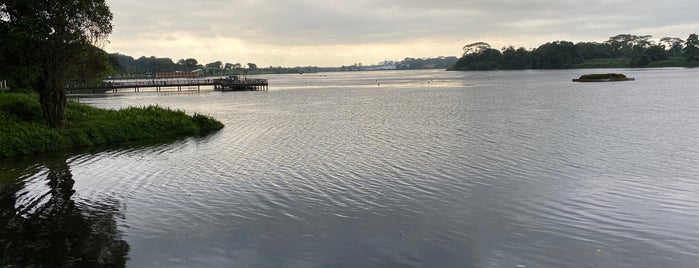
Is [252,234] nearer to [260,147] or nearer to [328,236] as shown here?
[328,236]

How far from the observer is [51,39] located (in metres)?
32.5

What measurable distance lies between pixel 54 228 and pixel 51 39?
21.9 metres

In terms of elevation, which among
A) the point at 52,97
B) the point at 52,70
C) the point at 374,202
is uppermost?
the point at 52,70

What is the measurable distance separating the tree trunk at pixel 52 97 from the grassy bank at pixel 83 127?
0.69m

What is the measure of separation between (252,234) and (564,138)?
26.0 meters

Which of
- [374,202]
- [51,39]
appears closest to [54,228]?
[374,202]

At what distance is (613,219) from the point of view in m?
15.9

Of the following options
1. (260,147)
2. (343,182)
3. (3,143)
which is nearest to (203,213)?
(343,182)

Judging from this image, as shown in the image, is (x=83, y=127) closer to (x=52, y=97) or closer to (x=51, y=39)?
(x=52, y=97)

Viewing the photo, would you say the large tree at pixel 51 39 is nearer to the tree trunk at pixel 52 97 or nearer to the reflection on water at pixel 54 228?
the tree trunk at pixel 52 97

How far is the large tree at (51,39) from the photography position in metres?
31.7

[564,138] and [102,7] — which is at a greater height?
[102,7]

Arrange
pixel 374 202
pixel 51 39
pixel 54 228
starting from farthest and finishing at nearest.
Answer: pixel 51 39, pixel 374 202, pixel 54 228

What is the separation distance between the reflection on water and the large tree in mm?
13710
